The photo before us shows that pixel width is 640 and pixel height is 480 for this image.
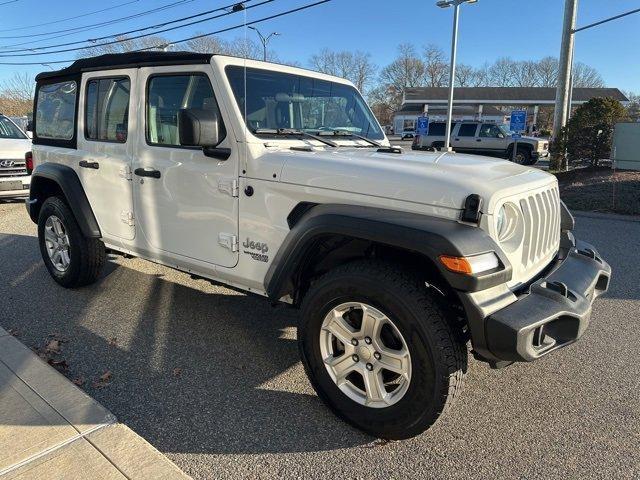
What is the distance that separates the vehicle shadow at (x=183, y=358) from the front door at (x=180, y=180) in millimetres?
704

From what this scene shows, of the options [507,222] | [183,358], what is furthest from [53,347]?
[507,222]

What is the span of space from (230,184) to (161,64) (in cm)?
114

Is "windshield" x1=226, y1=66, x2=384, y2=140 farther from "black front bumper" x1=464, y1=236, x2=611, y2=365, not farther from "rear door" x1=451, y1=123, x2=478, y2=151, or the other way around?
"rear door" x1=451, y1=123, x2=478, y2=151

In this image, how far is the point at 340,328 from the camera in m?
2.73

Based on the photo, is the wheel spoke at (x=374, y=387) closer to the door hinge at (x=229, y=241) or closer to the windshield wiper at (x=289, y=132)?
the door hinge at (x=229, y=241)

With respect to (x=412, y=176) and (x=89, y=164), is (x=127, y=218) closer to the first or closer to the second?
(x=89, y=164)

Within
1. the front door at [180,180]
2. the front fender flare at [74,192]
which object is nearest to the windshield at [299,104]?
the front door at [180,180]

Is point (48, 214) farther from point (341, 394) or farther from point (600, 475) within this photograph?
point (600, 475)

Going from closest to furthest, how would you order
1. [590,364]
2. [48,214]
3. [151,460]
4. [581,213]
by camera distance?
[151,460] < [590,364] < [48,214] < [581,213]

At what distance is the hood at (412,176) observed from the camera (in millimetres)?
2465

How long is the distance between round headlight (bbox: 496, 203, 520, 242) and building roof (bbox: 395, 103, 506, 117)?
6537 cm

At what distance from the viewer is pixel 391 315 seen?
2.48 meters

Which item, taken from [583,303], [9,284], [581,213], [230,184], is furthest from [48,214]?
[581,213]

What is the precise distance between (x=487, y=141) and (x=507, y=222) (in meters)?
22.0
